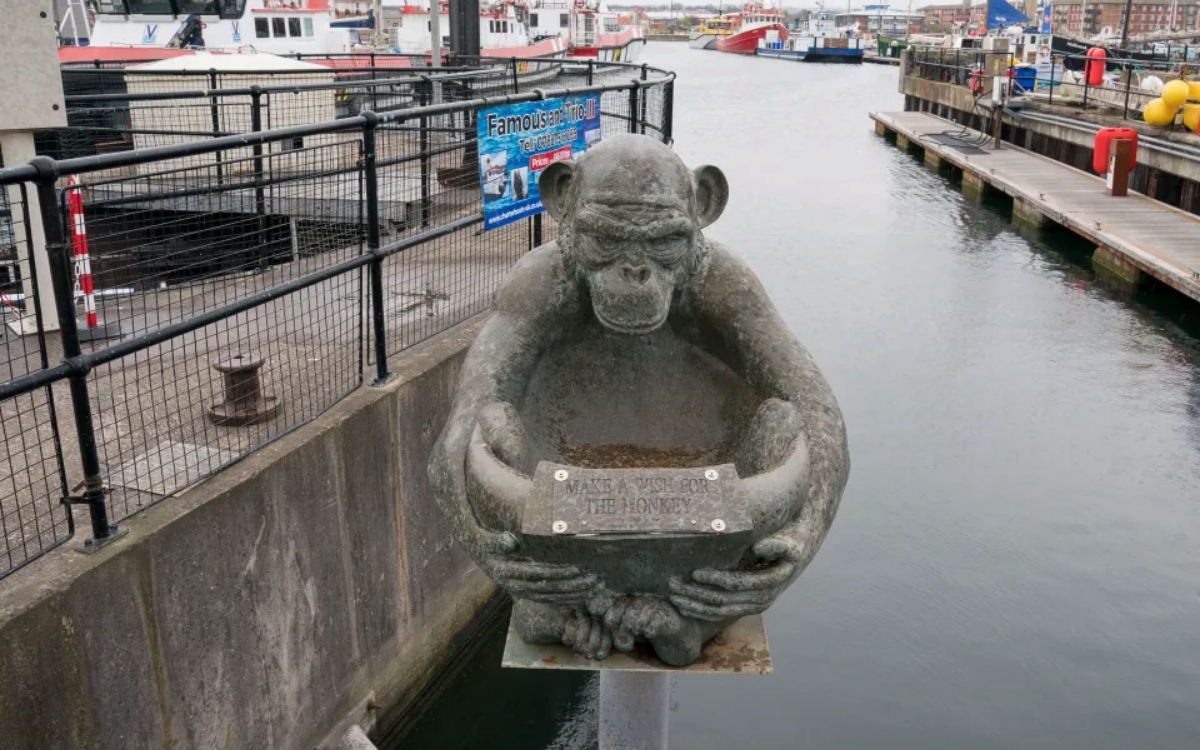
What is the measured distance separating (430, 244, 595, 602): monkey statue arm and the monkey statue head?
261mm

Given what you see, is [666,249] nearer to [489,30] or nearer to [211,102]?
[211,102]

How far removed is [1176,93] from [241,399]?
71.1 feet

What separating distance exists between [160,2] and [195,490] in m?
14.5

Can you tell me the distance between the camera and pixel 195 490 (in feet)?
15.3

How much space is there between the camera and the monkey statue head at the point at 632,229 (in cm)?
320

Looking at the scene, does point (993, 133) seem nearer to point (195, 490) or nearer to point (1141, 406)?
point (1141, 406)

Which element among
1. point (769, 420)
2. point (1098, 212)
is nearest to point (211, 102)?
point (769, 420)

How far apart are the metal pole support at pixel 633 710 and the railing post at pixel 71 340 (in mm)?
1926

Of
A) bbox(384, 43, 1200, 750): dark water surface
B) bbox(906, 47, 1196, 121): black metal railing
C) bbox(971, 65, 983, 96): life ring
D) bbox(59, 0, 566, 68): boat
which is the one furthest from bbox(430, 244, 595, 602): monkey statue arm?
bbox(971, 65, 983, 96): life ring

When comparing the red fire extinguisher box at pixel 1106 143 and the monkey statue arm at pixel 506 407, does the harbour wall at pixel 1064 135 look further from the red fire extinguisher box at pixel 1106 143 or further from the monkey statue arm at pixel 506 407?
the monkey statue arm at pixel 506 407

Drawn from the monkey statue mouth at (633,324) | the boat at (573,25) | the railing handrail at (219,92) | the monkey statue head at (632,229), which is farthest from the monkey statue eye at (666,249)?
the boat at (573,25)

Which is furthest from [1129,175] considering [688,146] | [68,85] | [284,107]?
[68,85]

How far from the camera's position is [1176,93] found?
22062 millimetres

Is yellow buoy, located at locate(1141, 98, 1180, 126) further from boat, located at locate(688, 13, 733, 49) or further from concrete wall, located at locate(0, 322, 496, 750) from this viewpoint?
boat, located at locate(688, 13, 733, 49)
